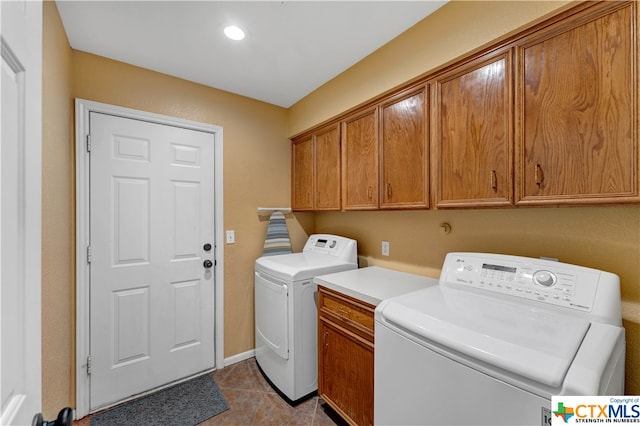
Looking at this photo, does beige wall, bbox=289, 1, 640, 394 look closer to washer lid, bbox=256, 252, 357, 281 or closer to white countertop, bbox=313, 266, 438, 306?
white countertop, bbox=313, 266, 438, 306

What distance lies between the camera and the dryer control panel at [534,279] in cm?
107

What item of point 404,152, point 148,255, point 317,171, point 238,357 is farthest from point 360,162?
point 238,357

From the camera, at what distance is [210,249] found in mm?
2383

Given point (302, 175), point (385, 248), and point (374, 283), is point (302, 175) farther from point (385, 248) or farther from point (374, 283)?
point (374, 283)

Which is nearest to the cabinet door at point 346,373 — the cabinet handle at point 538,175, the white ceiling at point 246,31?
the cabinet handle at point 538,175

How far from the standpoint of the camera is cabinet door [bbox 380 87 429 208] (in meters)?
1.63

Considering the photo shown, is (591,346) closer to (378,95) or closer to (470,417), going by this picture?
(470,417)

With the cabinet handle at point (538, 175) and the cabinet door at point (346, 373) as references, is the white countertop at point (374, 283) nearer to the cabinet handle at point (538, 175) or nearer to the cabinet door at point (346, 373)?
the cabinet door at point (346, 373)

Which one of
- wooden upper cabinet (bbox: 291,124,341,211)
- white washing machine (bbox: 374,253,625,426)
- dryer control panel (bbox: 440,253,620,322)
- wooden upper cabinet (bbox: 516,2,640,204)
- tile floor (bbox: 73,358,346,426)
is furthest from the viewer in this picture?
wooden upper cabinet (bbox: 291,124,341,211)

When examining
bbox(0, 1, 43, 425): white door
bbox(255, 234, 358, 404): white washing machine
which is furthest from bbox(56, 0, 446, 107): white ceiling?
bbox(255, 234, 358, 404): white washing machine

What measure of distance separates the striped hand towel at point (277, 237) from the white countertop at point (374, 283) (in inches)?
32.6

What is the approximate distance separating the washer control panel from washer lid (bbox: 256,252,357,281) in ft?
2.75

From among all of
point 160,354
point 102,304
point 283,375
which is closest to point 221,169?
Result: point 102,304

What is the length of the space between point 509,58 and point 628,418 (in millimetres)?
1425
